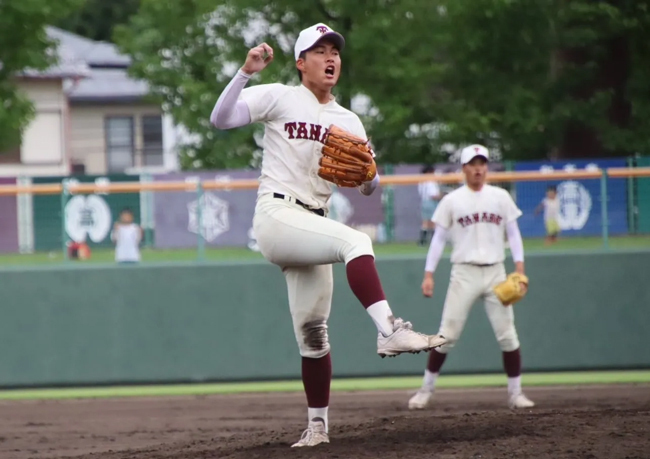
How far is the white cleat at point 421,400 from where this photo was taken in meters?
9.91

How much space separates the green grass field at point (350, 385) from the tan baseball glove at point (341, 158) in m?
5.66

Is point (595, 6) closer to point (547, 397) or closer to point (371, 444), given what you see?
point (547, 397)

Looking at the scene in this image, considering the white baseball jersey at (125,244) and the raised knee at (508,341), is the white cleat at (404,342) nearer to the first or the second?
the raised knee at (508,341)

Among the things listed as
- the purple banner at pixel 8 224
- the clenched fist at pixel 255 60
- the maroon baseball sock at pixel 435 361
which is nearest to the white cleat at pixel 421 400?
the maroon baseball sock at pixel 435 361

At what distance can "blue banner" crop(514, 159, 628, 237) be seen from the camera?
1213 centimetres

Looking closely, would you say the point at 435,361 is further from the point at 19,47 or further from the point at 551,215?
the point at 19,47

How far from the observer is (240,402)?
10.9 metres

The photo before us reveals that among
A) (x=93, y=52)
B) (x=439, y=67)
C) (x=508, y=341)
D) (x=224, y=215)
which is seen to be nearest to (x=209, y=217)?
(x=224, y=215)

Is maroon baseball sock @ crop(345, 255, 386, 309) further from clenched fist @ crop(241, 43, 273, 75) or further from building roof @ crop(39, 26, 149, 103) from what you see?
building roof @ crop(39, 26, 149, 103)

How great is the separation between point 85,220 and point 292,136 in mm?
6437

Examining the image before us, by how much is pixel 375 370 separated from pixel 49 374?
11.3 ft

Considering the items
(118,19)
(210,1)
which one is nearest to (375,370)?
(210,1)

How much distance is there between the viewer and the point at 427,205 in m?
12.7

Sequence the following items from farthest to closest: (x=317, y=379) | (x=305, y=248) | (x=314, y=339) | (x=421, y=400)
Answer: (x=421, y=400), (x=317, y=379), (x=314, y=339), (x=305, y=248)
